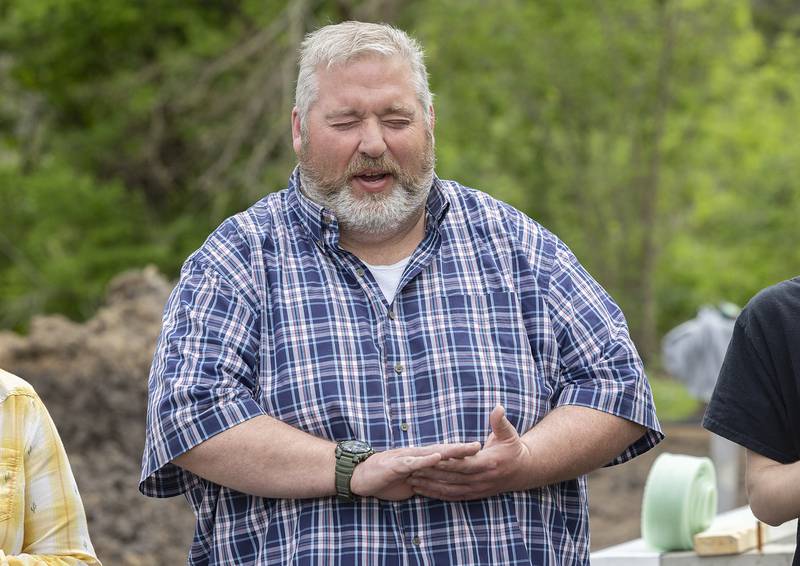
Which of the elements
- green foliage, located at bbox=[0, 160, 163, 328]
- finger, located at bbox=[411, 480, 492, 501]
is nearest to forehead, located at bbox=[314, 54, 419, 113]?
finger, located at bbox=[411, 480, 492, 501]

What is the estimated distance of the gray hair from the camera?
2.86m

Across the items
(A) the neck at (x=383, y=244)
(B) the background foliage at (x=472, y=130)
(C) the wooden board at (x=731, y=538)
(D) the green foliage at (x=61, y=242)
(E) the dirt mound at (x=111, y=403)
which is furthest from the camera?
(B) the background foliage at (x=472, y=130)

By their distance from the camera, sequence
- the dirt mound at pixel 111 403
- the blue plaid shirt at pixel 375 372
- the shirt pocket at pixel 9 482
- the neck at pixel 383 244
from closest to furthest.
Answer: the shirt pocket at pixel 9 482 < the blue plaid shirt at pixel 375 372 < the neck at pixel 383 244 < the dirt mound at pixel 111 403

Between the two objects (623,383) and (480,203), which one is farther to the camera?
(480,203)

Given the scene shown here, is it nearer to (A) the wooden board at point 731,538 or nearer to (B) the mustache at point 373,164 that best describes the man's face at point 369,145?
(B) the mustache at point 373,164

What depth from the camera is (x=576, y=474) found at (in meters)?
2.76

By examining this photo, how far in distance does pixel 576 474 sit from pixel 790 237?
1915cm

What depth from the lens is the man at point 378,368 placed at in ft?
8.68

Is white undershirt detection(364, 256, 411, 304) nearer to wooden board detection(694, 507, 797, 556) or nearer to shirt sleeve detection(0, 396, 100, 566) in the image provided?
shirt sleeve detection(0, 396, 100, 566)

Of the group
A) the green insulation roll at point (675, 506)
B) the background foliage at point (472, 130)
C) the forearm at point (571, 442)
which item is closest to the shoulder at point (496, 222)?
the forearm at point (571, 442)

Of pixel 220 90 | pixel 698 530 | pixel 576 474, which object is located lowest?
pixel 698 530

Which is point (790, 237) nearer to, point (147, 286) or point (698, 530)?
point (147, 286)

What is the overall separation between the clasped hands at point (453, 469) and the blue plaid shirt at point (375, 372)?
0.30ft

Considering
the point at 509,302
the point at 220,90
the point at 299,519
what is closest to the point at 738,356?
the point at 509,302
